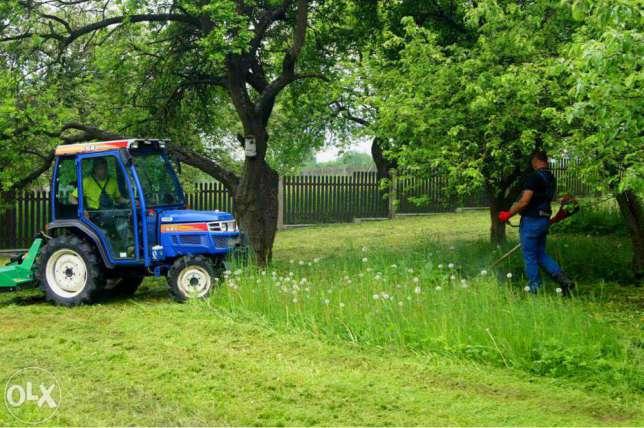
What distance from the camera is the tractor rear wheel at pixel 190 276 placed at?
9.88 meters

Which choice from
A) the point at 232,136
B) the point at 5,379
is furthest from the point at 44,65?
the point at 232,136

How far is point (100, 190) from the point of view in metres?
10.1

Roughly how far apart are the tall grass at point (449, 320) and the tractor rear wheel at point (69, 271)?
71.0 inches

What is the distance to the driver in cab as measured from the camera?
10.1 meters

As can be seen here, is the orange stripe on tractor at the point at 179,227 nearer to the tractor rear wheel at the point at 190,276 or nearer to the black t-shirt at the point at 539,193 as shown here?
the tractor rear wheel at the point at 190,276

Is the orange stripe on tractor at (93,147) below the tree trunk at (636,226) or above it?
above

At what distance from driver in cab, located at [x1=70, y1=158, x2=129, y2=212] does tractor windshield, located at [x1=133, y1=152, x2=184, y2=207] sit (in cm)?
36

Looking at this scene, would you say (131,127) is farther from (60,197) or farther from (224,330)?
(224,330)

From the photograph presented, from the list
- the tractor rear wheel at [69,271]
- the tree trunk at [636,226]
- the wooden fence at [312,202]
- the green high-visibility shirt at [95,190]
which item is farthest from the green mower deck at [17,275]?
the wooden fence at [312,202]

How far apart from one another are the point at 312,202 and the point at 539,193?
45.6ft

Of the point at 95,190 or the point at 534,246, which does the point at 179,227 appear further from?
the point at 534,246

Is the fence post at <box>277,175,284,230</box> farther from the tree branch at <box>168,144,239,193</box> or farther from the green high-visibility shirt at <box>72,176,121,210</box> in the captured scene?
the green high-visibility shirt at <box>72,176,121,210</box>

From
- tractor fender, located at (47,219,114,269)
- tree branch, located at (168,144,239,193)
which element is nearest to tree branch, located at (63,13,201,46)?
tree branch, located at (168,144,239,193)

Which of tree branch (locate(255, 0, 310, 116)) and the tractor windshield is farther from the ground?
tree branch (locate(255, 0, 310, 116))
